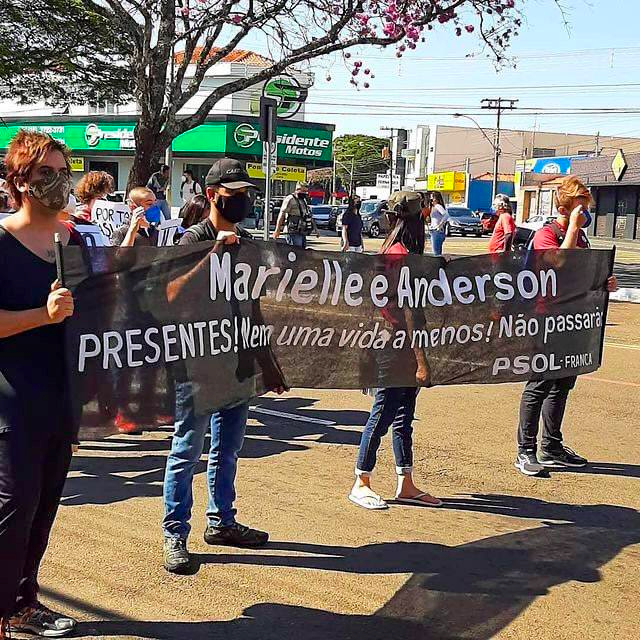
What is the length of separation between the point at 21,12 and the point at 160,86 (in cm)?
442

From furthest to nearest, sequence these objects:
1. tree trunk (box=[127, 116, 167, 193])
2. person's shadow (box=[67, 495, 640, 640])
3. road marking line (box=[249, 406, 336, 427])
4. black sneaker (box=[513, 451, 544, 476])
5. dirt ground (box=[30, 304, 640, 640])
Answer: tree trunk (box=[127, 116, 167, 193]) < road marking line (box=[249, 406, 336, 427]) < black sneaker (box=[513, 451, 544, 476]) < dirt ground (box=[30, 304, 640, 640]) < person's shadow (box=[67, 495, 640, 640])

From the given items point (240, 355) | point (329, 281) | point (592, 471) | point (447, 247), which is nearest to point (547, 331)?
point (592, 471)

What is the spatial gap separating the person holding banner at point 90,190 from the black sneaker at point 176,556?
317 cm

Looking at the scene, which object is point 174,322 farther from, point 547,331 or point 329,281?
point 547,331

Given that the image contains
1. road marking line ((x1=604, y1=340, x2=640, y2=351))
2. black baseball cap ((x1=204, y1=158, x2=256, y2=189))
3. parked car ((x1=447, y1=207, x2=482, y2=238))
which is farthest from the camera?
parked car ((x1=447, y1=207, x2=482, y2=238))

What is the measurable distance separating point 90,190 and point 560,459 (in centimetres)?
388

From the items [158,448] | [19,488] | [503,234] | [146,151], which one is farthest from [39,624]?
[146,151]

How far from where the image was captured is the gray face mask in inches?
138

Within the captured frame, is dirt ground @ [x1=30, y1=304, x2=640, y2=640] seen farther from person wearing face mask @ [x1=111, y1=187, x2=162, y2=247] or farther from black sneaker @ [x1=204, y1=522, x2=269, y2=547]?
person wearing face mask @ [x1=111, y1=187, x2=162, y2=247]

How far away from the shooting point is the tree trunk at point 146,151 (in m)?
17.2

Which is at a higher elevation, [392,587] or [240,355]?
[240,355]

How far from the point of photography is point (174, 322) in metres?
4.40

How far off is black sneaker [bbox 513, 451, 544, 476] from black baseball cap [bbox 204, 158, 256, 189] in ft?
9.38

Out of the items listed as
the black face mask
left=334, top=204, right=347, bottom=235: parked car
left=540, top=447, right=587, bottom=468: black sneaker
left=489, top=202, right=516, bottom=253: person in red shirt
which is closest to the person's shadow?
left=540, top=447, right=587, bottom=468: black sneaker
